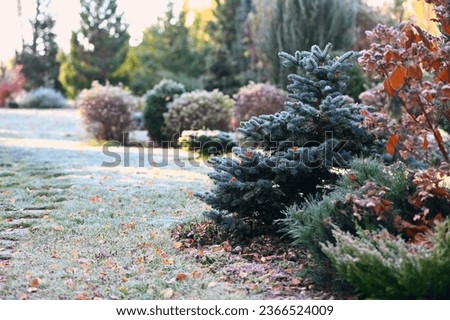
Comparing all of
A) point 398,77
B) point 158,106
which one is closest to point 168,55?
point 158,106

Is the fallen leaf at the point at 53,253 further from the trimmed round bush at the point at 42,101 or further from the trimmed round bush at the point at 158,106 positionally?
the trimmed round bush at the point at 42,101

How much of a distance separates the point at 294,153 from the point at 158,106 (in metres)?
9.28

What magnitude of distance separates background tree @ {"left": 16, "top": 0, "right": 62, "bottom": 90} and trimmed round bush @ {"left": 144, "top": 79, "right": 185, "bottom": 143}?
18724mm

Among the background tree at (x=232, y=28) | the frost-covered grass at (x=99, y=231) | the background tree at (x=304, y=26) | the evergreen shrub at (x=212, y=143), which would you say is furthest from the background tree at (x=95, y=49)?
the frost-covered grass at (x=99, y=231)

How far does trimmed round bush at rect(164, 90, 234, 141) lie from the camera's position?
12.8m

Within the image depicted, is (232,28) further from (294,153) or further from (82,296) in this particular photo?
(82,296)

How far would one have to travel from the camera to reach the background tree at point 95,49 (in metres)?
28.0

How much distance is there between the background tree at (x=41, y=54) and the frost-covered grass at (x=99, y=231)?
75.4ft

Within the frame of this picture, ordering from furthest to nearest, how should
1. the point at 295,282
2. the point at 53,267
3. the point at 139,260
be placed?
the point at 139,260, the point at 53,267, the point at 295,282

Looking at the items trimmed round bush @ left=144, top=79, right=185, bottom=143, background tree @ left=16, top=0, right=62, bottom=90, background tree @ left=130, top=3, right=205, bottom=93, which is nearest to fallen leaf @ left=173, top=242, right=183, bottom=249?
trimmed round bush @ left=144, top=79, right=185, bottom=143

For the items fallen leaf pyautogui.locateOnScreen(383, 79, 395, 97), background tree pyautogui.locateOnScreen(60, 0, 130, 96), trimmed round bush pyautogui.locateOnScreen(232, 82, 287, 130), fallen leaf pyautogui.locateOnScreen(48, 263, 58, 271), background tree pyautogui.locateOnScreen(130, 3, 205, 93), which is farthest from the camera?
background tree pyautogui.locateOnScreen(60, 0, 130, 96)

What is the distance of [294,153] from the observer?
186 inches

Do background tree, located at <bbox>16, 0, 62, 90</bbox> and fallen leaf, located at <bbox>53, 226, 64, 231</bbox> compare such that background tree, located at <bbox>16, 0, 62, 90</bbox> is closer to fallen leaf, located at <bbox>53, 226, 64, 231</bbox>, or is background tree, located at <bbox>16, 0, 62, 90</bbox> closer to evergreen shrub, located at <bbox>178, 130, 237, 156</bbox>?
evergreen shrub, located at <bbox>178, 130, 237, 156</bbox>
